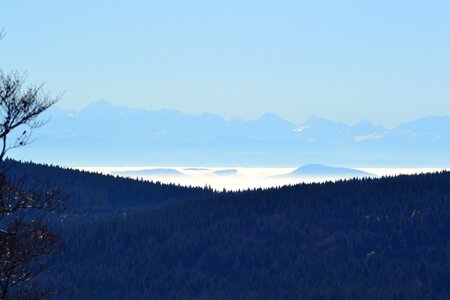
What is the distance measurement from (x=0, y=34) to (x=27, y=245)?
12066 mm

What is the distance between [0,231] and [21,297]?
3.70 meters

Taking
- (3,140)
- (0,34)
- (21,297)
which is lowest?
(21,297)

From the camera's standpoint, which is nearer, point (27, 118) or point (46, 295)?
point (27, 118)

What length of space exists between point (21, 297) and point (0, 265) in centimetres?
272

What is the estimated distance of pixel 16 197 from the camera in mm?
50156

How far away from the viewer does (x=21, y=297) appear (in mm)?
51500

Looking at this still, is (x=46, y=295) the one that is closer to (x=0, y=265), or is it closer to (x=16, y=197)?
(x=0, y=265)

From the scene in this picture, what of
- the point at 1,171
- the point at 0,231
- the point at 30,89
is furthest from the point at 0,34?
the point at 0,231

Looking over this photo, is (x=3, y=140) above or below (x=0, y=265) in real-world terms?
above

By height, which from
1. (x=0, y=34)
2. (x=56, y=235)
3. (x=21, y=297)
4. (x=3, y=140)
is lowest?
(x=21, y=297)

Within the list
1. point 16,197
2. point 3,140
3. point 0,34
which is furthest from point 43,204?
point 0,34

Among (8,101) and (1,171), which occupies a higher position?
(8,101)

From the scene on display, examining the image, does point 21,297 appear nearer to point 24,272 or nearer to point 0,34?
point 24,272

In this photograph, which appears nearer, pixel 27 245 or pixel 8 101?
pixel 8 101
